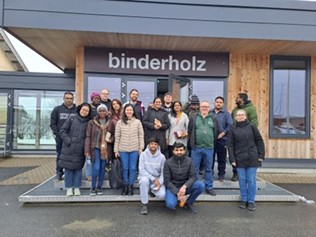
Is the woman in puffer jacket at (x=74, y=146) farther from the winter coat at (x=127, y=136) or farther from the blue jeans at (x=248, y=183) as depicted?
the blue jeans at (x=248, y=183)

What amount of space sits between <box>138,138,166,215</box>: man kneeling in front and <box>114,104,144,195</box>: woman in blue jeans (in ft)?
0.76

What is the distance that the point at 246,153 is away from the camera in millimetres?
4906

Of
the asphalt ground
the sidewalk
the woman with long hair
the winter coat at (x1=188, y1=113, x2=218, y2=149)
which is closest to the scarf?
the asphalt ground

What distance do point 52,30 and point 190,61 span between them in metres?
3.60

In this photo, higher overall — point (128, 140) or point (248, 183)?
point (128, 140)

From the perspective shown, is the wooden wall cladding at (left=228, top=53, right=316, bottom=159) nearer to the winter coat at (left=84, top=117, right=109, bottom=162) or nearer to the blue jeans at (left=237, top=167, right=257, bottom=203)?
the blue jeans at (left=237, top=167, right=257, bottom=203)

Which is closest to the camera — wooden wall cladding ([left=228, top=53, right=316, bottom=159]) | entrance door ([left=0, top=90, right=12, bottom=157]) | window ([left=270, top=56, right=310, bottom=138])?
wooden wall cladding ([left=228, top=53, right=316, bottom=159])

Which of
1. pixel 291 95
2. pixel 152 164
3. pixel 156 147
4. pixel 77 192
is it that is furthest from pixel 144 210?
pixel 291 95

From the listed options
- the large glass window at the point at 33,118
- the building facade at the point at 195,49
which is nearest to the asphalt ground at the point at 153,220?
the building facade at the point at 195,49

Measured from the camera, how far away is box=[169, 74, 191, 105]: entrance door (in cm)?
718

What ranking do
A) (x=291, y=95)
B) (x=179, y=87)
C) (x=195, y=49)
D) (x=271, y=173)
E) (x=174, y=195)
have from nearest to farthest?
(x=174, y=195), (x=179, y=87), (x=195, y=49), (x=271, y=173), (x=291, y=95)

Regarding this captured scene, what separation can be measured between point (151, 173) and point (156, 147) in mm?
431

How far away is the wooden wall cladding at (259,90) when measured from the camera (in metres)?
8.41

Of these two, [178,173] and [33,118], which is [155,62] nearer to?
[178,173]
